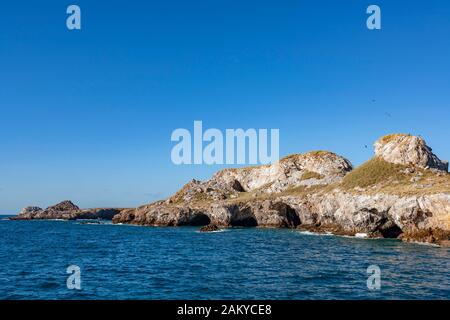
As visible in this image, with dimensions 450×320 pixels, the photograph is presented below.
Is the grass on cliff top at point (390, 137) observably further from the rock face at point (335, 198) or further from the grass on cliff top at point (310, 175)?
the grass on cliff top at point (310, 175)

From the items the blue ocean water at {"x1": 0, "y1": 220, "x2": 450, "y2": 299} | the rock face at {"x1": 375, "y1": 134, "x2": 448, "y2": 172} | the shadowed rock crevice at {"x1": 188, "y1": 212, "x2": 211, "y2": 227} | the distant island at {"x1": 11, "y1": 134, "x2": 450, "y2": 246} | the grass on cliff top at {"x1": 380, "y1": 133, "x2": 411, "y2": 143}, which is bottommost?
the shadowed rock crevice at {"x1": 188, "y1": 212, "x2": 211, "y2": 227}

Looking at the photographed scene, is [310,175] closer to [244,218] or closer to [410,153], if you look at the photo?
[244,218]

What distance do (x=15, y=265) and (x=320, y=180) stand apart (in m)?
113

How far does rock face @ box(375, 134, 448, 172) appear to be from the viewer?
111m

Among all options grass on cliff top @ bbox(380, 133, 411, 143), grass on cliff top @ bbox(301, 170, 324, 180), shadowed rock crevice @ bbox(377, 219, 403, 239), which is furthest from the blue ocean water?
grass on cliff top @ bbox(301, 170, 324, 180)

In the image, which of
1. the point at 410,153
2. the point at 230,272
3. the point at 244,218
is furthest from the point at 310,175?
the point at 230,272

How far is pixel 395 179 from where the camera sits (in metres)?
103

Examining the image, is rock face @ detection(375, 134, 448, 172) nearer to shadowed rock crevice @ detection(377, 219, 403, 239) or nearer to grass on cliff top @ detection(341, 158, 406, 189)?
grass on cliff top @ detection(341, 158, 406, 189)

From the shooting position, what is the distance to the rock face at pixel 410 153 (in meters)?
111

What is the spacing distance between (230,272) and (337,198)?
234 feet

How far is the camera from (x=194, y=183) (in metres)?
189
